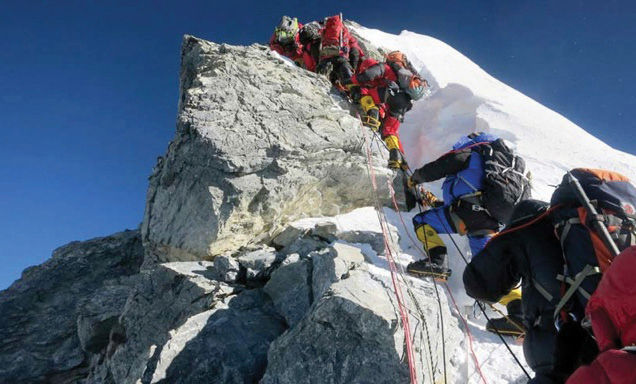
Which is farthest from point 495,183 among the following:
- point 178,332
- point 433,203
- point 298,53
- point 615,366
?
point 298,53

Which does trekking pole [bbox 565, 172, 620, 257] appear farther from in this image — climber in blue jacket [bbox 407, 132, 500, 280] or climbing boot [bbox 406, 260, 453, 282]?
climbing boot [bbox 406, 260, 453, 282]

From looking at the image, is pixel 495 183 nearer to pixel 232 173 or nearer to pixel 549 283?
pixel 549 283

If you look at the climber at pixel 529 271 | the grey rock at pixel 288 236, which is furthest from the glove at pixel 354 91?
the climber at pixel 529 271

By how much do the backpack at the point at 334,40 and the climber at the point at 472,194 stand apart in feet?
24.4

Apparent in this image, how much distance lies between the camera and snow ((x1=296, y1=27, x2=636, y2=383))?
4270 millimetres

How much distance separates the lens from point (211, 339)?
440 centimetres

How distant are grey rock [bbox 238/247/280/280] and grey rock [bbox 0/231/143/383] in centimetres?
331

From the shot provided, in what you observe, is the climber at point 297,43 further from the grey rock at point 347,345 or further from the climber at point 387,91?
the grey rock at point 347,345

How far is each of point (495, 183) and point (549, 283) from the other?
2042 mm

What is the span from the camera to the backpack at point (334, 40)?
11.6 metres

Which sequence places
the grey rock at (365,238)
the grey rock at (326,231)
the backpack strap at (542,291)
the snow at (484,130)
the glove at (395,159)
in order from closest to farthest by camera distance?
1. the backpack strap at (542,291)
2. the snow at (484,130)
3. the grey rock at (365,238)
4. the grey rock at (326,231)
5. the glove at (395,159)

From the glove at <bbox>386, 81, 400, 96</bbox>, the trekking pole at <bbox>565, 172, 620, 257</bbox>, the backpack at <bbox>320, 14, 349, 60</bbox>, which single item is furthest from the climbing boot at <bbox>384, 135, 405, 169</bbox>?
the trekking pole at <bbox>565, 172, 620, 257</bbox>

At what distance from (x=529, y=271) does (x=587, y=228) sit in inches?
30.1

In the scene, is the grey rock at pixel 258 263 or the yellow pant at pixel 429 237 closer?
the yellow pant at pixel 429 237
